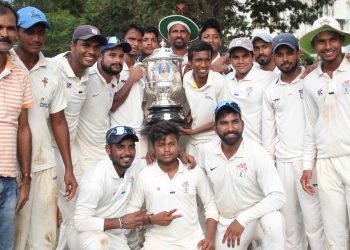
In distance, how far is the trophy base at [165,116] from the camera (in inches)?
224

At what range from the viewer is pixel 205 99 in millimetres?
5922

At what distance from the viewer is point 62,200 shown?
Answer: 5.77m

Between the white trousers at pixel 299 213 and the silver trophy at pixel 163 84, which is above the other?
the silver trophy at pixel 163 84

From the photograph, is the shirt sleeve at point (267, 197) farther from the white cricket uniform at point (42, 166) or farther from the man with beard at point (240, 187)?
the white cricket uniform at point (42, 166)

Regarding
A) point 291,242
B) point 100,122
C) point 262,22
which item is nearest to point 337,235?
point 291,242

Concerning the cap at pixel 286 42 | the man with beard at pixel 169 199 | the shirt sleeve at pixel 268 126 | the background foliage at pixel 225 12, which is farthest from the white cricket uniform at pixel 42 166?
the background foliage at pixel 225 12

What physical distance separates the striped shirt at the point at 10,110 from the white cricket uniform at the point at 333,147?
2.80 metres

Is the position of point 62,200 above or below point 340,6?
below

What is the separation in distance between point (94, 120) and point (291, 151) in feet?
7.00

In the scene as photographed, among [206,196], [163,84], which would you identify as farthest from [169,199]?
[163,84]

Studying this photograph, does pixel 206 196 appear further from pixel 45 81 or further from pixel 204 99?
pixel 45 81

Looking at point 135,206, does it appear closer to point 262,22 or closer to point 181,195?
point 181,195

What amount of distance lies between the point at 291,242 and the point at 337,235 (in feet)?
2.41

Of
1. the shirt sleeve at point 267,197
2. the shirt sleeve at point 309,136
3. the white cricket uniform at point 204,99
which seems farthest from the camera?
the white cricket uniform at point 204,99
